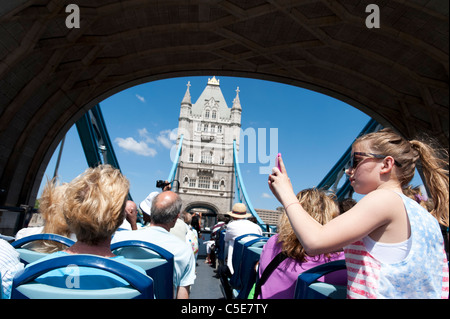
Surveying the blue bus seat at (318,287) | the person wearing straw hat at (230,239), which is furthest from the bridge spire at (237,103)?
the blue bus seat at (318,287)

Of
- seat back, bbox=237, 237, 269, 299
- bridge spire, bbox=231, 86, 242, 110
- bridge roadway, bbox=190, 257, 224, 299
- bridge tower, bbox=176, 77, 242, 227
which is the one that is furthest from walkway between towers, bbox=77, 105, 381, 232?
bridge spire, bbox=231, 86, 242, 110

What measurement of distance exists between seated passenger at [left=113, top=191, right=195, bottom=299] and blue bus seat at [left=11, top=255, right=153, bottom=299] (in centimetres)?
87

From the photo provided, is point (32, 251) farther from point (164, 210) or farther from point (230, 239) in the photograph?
point (230, 239)

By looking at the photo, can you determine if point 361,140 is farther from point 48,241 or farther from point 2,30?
point 2,30

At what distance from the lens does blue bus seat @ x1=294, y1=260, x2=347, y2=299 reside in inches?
43.4

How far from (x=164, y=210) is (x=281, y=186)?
167cm

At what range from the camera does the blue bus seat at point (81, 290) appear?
100 centimetres

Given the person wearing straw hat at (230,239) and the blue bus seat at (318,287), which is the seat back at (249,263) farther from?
the blue bus seat at (318,287)

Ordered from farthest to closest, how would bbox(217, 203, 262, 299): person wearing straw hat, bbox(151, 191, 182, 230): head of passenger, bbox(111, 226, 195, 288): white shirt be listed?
1. bbox(217, 203, 262, 299): person wearing straw hat
2. bbox(151, 191, 182, 230): head of passenger
3. bbox(111, 226, 195, 288): white shirt

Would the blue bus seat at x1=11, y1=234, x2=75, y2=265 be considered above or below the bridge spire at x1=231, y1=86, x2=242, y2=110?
below

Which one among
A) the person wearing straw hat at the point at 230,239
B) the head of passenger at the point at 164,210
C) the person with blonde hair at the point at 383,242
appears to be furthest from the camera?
the person wearing straw hat at the point at 230,239

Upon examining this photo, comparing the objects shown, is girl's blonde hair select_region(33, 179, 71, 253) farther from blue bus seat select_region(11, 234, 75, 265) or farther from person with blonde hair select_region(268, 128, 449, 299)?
person with blonde hair select_region(268, 128, 449, 299)

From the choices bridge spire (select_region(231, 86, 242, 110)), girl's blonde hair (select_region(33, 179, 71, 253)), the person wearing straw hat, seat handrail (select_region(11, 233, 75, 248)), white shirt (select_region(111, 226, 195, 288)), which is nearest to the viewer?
seat handrail (select_region(11, 233, 75, 248))

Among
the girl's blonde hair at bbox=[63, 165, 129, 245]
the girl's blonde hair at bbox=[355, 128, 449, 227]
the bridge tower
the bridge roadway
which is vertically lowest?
the bridge roadway
